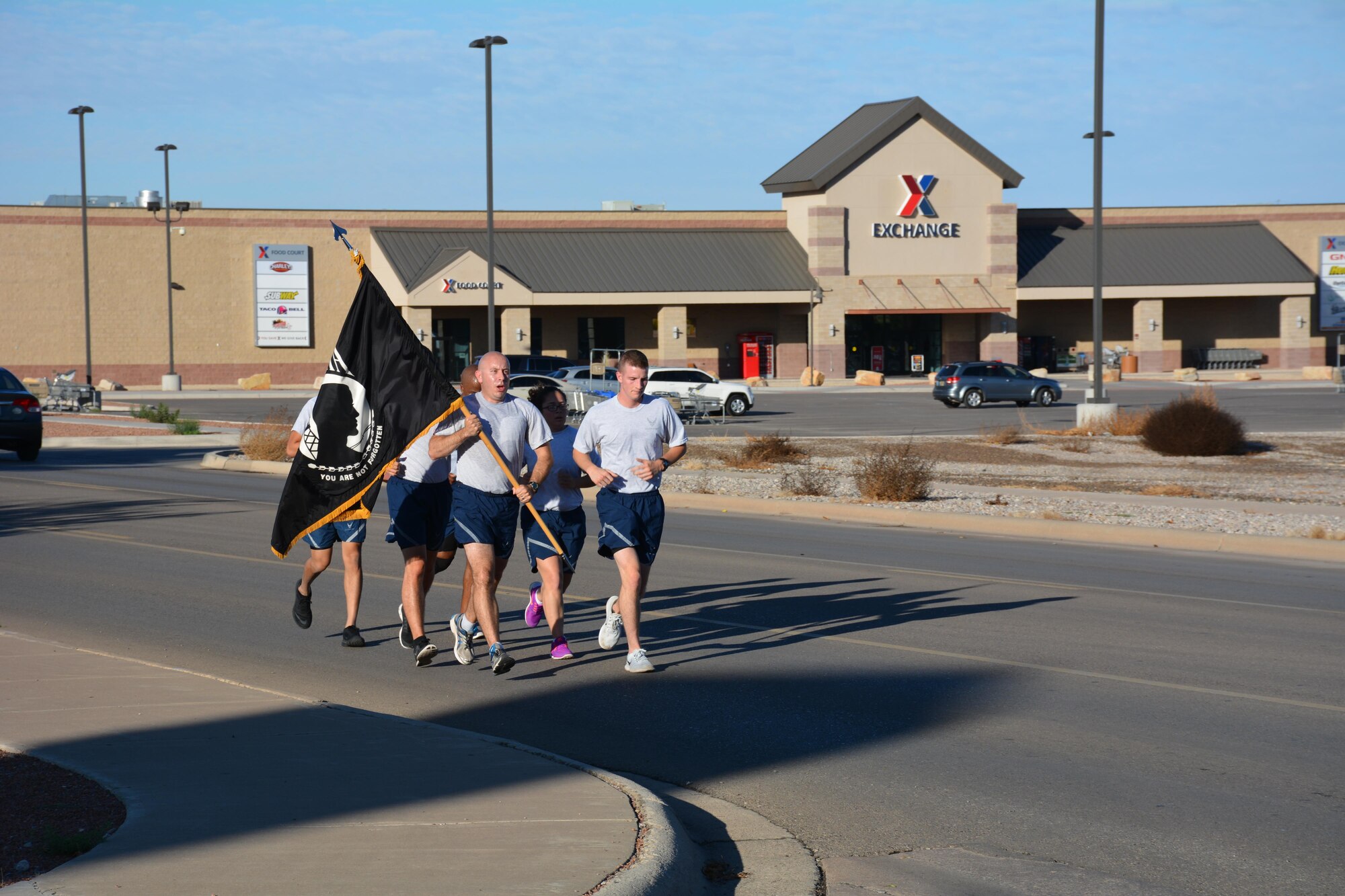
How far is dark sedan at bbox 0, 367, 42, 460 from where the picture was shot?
2567 cm

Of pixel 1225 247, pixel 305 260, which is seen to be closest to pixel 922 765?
pixel 305 260

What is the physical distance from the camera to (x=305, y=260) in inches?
2522

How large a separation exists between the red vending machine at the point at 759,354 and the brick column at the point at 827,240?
4077 millimetres

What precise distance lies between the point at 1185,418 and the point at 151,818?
979 inches

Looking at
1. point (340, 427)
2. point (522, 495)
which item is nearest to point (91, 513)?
point (340, 427)

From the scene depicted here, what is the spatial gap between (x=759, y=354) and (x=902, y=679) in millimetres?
58288

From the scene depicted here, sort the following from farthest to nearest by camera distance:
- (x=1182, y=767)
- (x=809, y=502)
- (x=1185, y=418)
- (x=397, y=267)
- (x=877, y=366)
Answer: (x=877, y=366), (x=397, y=267), (x=1185, y=418), (x=809, y=502), (x=1182, y=767)

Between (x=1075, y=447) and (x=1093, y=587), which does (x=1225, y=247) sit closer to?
(x=1075, y=447)

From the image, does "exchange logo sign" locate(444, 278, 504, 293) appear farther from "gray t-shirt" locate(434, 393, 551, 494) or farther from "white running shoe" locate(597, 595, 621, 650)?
"gray t-shirt" locate(434, 393, 551, 494)

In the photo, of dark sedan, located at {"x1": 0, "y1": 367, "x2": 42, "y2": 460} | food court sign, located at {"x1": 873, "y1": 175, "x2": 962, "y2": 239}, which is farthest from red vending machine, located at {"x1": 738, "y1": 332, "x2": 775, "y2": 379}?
dark sedan, located at {"x1": 0, "y1": 367, "x2": 42, "y2": 460}

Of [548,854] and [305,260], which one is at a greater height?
[305,260]

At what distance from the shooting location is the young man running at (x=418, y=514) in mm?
8719

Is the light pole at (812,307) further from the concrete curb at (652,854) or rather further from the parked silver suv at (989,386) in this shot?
the concrete curb at (652,854)

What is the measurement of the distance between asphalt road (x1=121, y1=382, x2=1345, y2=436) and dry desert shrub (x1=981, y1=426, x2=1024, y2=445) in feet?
4.10
